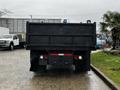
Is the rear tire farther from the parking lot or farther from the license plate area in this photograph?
the license plate area

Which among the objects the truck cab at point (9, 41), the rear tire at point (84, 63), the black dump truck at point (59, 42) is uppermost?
the black dump truck at point (59, 42)

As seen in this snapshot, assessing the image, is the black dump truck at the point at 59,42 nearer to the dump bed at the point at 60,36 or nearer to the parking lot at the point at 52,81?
the dump bed at the point at 60,36

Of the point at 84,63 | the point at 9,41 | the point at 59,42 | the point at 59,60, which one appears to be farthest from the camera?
the point at 9,41

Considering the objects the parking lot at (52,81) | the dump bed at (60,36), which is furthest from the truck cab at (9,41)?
the dump bed at (60,36)

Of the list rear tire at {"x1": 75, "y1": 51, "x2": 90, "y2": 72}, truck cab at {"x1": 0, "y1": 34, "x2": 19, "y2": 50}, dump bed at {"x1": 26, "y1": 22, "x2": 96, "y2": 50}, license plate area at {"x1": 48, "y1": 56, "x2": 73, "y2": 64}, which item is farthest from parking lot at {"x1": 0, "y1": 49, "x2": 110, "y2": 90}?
truck cab at {"x1": 0, "y1": 34, "x2": 19, "y2": 50}

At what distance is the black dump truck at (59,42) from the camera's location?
1480cm

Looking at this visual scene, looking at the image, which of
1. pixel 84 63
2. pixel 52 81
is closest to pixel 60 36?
pixel 84 63

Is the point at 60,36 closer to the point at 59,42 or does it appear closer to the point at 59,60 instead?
the point at 59,42

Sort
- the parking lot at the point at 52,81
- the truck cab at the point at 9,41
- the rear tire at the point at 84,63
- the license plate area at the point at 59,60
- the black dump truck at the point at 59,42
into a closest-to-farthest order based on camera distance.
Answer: the parking lot at the point at 52,81
the license plate area at the point at 59,60
the black dump truck at the point at 59,42
the rear tire at the point at 84,63
the truck cab at the point at 9,41

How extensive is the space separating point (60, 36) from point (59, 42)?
262mm

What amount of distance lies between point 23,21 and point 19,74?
5087cm

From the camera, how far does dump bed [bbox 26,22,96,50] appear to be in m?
14.8

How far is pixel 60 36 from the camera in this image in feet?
49.0


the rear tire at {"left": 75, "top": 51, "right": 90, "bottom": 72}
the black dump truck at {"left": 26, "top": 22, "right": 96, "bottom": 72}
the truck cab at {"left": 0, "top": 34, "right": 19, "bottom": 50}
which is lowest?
the truck cab at {"left": 0, "top": 34, "right": 19, "bottom": 50}
